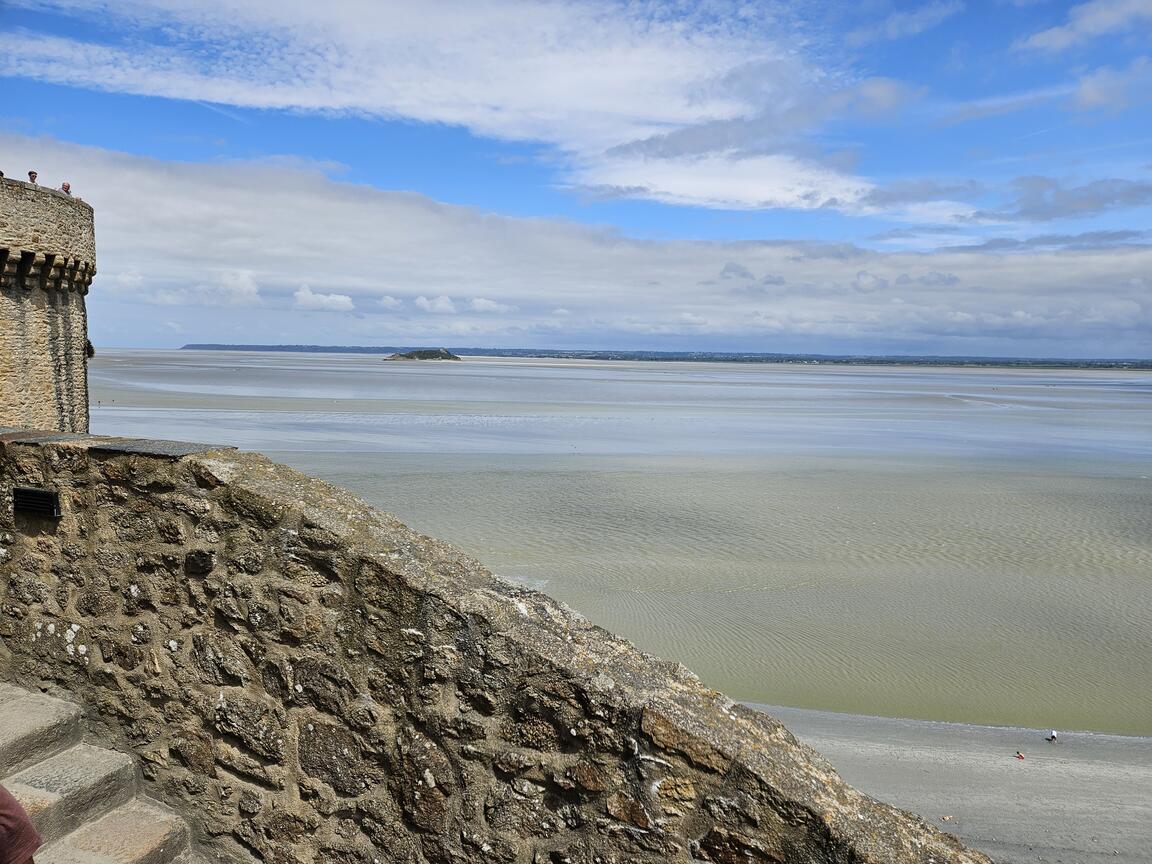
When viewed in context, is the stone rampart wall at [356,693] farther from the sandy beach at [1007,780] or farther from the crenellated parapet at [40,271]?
the crenellated parapet at [40,271]

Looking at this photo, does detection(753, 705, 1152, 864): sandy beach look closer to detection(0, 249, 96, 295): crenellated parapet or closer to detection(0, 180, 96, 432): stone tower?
detection(0, 180, 96, 432): stone tower

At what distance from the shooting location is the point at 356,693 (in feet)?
10.6

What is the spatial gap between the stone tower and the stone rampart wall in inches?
444

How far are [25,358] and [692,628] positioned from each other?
1122 cm

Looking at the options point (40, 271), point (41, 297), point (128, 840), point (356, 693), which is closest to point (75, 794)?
point (128, 840)

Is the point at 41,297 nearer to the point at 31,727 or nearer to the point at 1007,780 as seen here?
the point at 31,727

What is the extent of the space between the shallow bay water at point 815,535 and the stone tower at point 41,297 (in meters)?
6.83

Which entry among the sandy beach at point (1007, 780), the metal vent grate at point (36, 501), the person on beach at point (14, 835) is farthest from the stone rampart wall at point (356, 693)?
the sandy beach at point (1007, 780)

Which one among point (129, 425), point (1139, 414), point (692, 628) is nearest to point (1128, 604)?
point (692, 628)

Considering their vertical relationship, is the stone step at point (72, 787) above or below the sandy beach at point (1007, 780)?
above

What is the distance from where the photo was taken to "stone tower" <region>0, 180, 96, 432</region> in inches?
507

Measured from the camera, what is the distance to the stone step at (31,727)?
3320mm

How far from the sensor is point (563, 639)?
3.13 m

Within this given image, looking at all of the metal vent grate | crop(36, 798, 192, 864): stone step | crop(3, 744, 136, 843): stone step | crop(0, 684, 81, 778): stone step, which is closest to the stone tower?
the metal vent grate
